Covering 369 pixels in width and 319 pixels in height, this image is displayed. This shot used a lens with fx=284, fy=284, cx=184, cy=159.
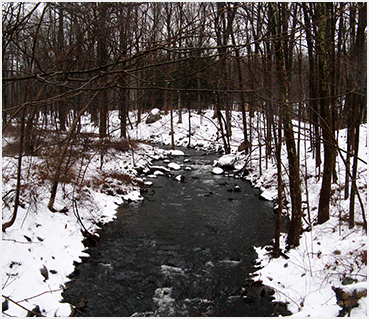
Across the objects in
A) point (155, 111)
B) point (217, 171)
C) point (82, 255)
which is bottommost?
point (82, 255)

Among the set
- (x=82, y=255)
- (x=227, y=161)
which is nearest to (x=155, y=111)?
(x=227, y=161)

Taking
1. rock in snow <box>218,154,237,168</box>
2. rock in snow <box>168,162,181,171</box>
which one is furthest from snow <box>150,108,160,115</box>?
rock in snow <box>218,154,237,168</box>

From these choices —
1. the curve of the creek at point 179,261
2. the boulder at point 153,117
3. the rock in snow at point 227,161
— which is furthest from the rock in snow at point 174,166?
the boulder at point 153,117

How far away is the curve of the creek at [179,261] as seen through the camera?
18.9 feet

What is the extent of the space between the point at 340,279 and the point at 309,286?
62cm

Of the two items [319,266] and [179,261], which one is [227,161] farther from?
[319,266]

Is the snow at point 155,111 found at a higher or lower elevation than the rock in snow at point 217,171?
higher

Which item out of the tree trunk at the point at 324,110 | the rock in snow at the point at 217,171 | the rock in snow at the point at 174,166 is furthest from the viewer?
the rock in snow at the point at 174,166

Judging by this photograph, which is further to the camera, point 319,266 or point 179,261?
point 179,261

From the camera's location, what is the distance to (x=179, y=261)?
7.46 m

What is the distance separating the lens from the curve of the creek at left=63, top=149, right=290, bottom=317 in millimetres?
5752

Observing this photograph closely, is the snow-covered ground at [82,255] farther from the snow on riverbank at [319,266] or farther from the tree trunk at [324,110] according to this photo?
the tree trunk at [324,110]

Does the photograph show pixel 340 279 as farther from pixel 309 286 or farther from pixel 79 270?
pixel 79 270

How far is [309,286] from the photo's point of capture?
5.65 metres
